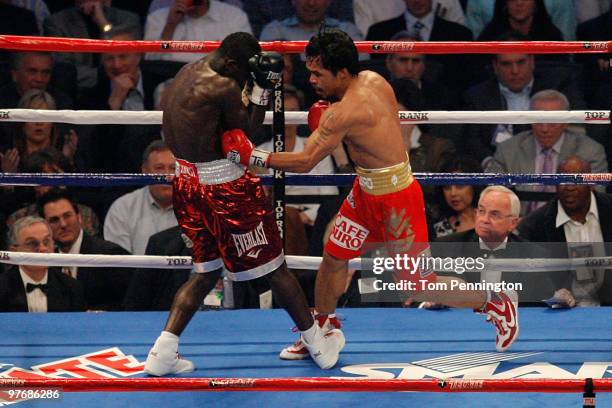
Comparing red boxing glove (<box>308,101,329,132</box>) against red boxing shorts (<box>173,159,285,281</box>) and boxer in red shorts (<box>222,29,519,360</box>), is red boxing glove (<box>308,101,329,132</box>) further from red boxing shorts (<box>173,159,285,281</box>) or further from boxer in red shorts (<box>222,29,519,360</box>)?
red boxing shorts (<box>173,159,285,281</box>)

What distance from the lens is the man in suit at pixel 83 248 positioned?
17.3 feet

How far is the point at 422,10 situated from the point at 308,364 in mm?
3806

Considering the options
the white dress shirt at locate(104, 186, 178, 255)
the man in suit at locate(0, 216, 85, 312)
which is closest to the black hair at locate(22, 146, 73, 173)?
the white dress shirt at locate(104, 186, 178, 255)

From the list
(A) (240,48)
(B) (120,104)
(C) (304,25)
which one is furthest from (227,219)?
(C) (304,25)

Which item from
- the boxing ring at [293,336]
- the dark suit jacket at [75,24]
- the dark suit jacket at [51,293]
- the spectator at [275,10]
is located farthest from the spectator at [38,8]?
the boxing ring at [293,336]

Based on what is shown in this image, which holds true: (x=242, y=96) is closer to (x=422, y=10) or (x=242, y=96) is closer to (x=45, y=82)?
(x=45, y=82)

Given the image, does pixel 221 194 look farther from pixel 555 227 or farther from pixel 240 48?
pixel 555 227

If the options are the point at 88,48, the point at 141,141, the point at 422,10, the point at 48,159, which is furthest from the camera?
the point at 422,10

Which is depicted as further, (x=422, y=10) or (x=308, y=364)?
(x=422, y=10)

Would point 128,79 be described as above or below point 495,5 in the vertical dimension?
below

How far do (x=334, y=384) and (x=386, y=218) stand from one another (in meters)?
1.30

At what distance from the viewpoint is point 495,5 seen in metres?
7.27

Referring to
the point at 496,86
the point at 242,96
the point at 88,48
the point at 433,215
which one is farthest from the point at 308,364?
the point at 496,86

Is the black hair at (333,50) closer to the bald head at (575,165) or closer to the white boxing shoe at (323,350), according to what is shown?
the white boxing shoe at (323,350)
